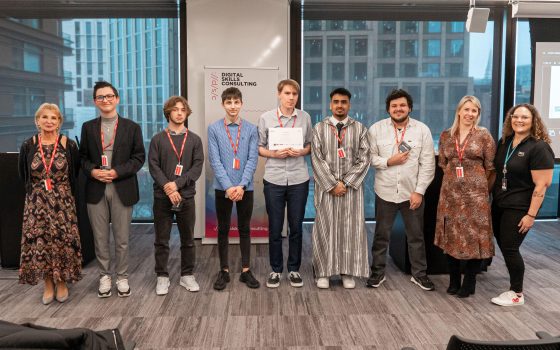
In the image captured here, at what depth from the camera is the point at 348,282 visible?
3873mm

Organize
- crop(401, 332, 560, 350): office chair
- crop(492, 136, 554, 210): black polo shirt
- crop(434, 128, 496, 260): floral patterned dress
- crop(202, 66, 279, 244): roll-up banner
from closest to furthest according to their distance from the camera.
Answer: crop(401, 332, 560, 350): office chair, crop(492, 136, 554, 210): black polo shirt, crop(434, 128, 496, 260): floral patterned dress, crop(202, 66, 279, 244): roll-up banner

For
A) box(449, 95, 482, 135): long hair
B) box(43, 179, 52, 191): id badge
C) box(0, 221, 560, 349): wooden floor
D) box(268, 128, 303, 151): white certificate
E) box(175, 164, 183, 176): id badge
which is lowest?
box(0, 221, 560, 349): wooden floor

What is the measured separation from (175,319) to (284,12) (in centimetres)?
340

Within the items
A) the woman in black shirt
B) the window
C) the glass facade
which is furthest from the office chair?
the window

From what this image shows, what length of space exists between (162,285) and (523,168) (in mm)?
2591

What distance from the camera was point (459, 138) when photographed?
3545mm

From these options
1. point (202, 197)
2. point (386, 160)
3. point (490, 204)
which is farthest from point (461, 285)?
point (202, 197)

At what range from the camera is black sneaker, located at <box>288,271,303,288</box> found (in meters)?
3.89

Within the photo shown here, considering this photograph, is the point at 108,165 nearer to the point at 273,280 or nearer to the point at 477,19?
the point at 273,280

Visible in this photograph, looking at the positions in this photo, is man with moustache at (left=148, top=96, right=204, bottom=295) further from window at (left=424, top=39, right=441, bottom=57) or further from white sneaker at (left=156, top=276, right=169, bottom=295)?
window at (left=424, top=39, right=441, bottom=57)

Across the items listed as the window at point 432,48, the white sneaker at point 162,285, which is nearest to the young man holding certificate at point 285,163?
the white sneaker at point 162,285

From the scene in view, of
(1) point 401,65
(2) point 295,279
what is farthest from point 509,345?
(1) point 401,65

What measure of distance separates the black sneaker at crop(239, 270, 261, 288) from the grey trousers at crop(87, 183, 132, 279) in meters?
0.88

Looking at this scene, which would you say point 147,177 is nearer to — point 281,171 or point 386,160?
point 281,171
